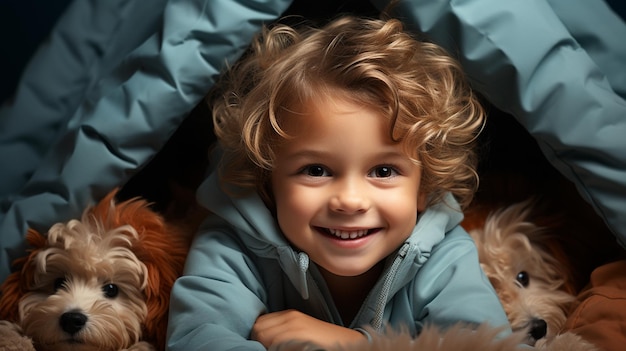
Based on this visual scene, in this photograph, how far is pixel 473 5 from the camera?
129 cm

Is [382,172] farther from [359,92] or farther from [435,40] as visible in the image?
[435,40]

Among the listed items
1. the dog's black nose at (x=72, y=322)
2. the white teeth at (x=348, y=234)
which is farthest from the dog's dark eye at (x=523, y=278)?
the dog's black nose at (x=72, y=322)

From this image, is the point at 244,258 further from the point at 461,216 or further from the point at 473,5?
the point at 473,5

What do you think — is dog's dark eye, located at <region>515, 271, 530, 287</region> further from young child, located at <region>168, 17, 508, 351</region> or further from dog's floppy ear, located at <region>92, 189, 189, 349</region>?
dog's floppy ear, located at <region>92, 189, 189, 349</region>

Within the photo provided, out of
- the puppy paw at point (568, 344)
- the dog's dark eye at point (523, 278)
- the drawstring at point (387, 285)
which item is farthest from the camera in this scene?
the dog's dark eye at point (523, 278)

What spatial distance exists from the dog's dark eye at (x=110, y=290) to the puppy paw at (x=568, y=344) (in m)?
0.62

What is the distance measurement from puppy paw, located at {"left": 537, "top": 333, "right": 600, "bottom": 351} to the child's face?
0.84 ft

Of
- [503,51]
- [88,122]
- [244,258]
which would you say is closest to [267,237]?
[244,258]

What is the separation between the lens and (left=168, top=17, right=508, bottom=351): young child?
1213 mm

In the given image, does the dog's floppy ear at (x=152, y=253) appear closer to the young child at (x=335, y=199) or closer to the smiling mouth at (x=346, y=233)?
the young child at (x=335, y=199)

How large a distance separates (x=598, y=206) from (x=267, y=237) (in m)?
0.49

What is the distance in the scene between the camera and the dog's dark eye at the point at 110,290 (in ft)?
4.22

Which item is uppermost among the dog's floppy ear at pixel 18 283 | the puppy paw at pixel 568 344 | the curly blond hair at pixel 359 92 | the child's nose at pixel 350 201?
the curly blond hair at pixel 359 92

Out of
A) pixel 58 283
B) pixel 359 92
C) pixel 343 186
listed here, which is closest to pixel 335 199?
pixel 343 186
